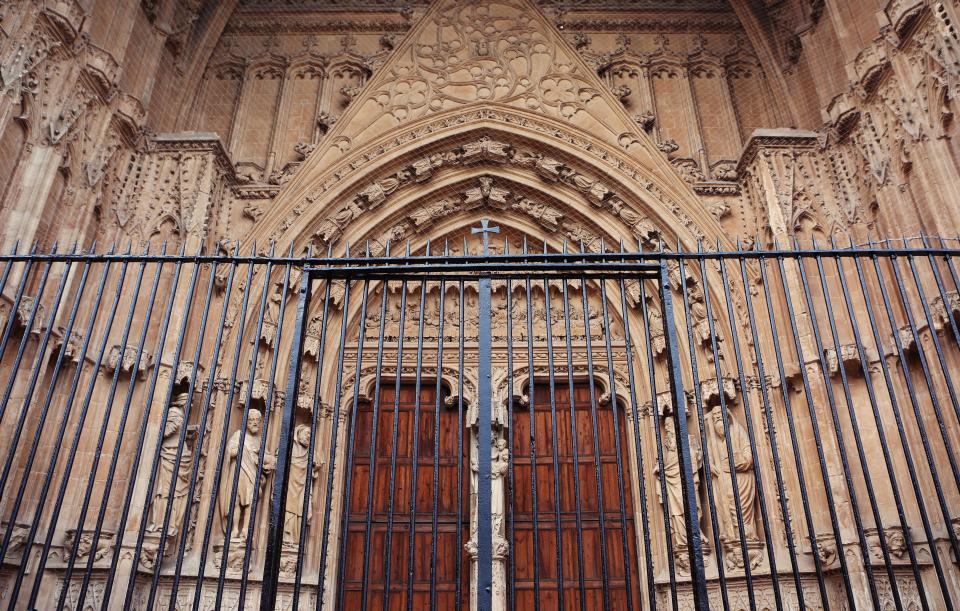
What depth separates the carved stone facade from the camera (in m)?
7.00

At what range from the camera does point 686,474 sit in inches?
140

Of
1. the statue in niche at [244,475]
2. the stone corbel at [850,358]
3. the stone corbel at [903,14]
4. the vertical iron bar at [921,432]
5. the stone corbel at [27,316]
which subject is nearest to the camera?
the vertical iron bar at [921,432]

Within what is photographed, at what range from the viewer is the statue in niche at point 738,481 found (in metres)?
7.62

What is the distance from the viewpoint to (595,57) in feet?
36.7

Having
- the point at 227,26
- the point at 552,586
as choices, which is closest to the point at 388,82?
the point at 227,26

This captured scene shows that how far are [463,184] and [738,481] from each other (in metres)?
5.64

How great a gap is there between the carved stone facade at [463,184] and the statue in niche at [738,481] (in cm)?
3

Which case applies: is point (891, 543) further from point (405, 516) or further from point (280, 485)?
point (280, 485)

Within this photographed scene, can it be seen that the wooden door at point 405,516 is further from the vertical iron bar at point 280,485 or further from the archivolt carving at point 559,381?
the vertical iron bar at point 280,485

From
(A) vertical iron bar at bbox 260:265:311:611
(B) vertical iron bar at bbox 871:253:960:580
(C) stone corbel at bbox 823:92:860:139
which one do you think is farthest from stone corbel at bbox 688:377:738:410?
(A) vertical iron bar at bbox 260:265:311:611

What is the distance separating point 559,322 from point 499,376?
120 cm

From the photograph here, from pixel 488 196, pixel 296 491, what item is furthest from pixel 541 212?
pixel 296 491

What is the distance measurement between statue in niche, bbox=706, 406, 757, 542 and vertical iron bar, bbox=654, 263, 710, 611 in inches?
160

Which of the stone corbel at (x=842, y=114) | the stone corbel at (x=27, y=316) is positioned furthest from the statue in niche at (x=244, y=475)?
the stone corbel at (x=842, y=114)
